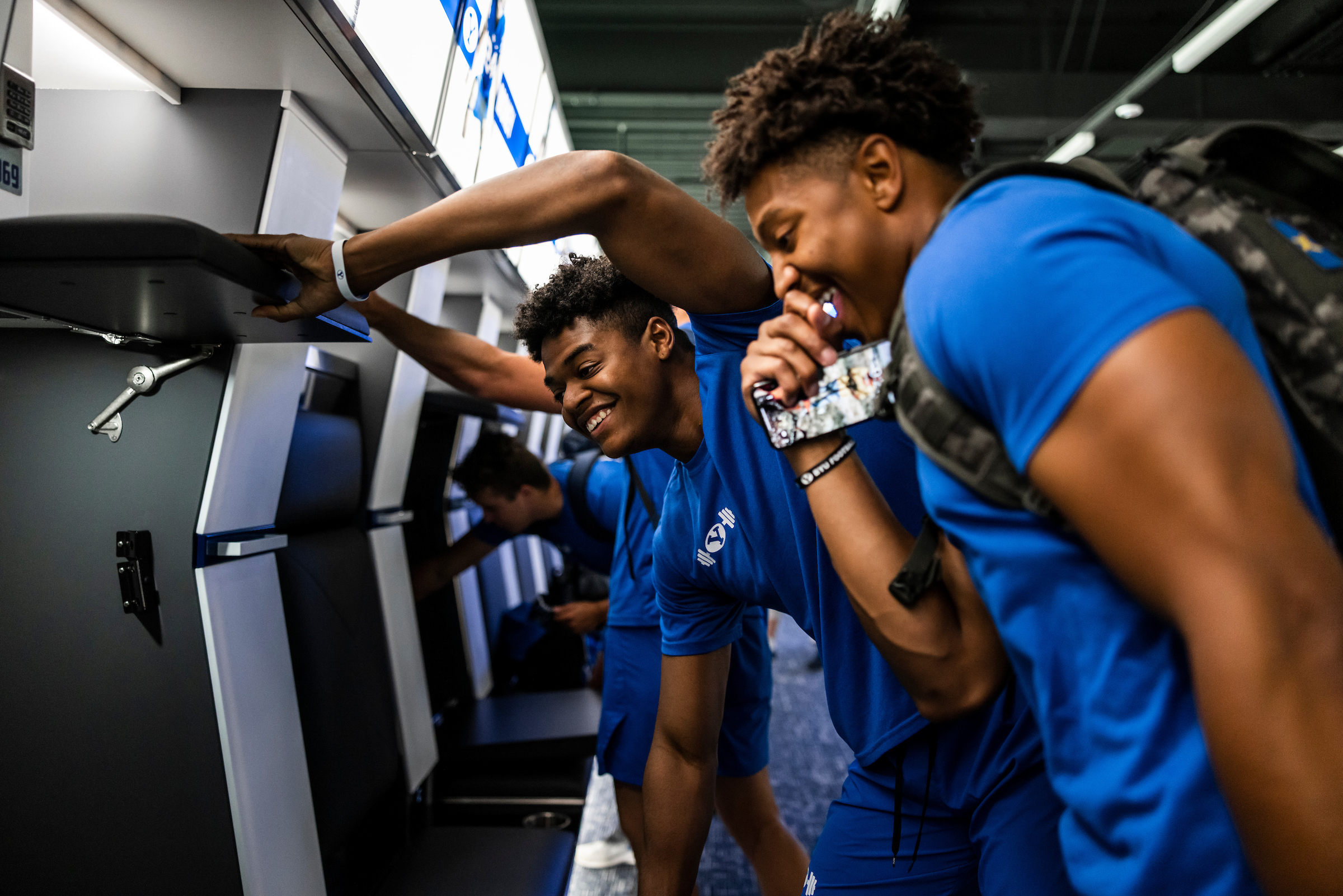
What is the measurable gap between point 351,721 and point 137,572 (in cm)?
85

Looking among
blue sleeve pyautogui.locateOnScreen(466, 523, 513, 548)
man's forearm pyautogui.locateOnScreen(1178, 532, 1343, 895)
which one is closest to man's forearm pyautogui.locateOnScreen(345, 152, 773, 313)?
man's forearm pyautogui.locateOnScreen(1178, 532, 1343, 895)

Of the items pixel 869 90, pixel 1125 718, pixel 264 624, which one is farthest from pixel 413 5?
pixel 1125 718

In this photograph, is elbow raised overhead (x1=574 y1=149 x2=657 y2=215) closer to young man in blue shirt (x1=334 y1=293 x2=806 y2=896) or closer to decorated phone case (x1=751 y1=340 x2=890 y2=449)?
decorated phone case (x1=751 y1=340 x2=890 y2=449)

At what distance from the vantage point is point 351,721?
2.06 m

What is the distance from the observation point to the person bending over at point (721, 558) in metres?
0.97

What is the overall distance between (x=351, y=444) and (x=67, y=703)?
103 cm

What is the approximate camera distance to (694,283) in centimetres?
111

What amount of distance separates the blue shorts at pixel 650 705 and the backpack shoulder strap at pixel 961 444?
173cm

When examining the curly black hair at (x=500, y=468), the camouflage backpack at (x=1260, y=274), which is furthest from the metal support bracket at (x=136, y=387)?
the curly black hair at (x=500, y=468)

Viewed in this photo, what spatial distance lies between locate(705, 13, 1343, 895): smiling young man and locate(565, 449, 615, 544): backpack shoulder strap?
239 centimetres

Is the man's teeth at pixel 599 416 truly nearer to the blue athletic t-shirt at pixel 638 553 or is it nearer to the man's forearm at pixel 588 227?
the man's forearm at pixel 588 227

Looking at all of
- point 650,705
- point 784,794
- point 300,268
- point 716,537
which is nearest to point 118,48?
point 300,268

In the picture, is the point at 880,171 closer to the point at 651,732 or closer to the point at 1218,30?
the point at 651,732

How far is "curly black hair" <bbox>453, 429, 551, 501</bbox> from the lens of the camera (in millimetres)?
3209
